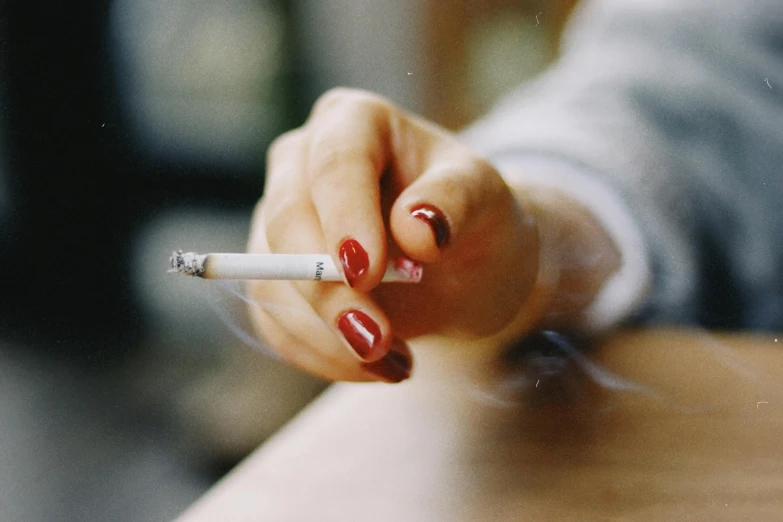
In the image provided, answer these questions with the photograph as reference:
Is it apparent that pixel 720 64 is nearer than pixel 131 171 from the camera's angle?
No

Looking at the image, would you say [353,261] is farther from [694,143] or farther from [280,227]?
[694,143]

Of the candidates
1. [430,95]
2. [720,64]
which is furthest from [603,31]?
[430,95]

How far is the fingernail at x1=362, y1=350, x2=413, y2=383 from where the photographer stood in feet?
0.79

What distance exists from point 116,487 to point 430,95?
0.28 meters

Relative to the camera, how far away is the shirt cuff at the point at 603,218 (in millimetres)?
367

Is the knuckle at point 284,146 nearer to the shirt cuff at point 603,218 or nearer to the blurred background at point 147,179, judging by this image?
the blurred background at point 147,179

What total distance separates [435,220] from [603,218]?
8.4 inches

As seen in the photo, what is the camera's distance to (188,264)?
0.58 ft

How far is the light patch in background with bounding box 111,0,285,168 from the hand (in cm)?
3

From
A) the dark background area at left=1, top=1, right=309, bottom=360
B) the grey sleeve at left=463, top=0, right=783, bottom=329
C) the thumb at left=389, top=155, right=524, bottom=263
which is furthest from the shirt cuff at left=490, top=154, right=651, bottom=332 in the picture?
the dark background area at left=1, top=1, right=309, bottom=360

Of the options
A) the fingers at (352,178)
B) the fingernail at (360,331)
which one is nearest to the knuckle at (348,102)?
the fingers at (352,178)

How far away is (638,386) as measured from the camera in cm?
31

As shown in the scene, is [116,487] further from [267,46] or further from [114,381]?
[267,46]

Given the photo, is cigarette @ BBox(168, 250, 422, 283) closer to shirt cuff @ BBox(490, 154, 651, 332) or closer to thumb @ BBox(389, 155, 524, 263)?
thumb @ BBox(389, 155, 524, 263)
